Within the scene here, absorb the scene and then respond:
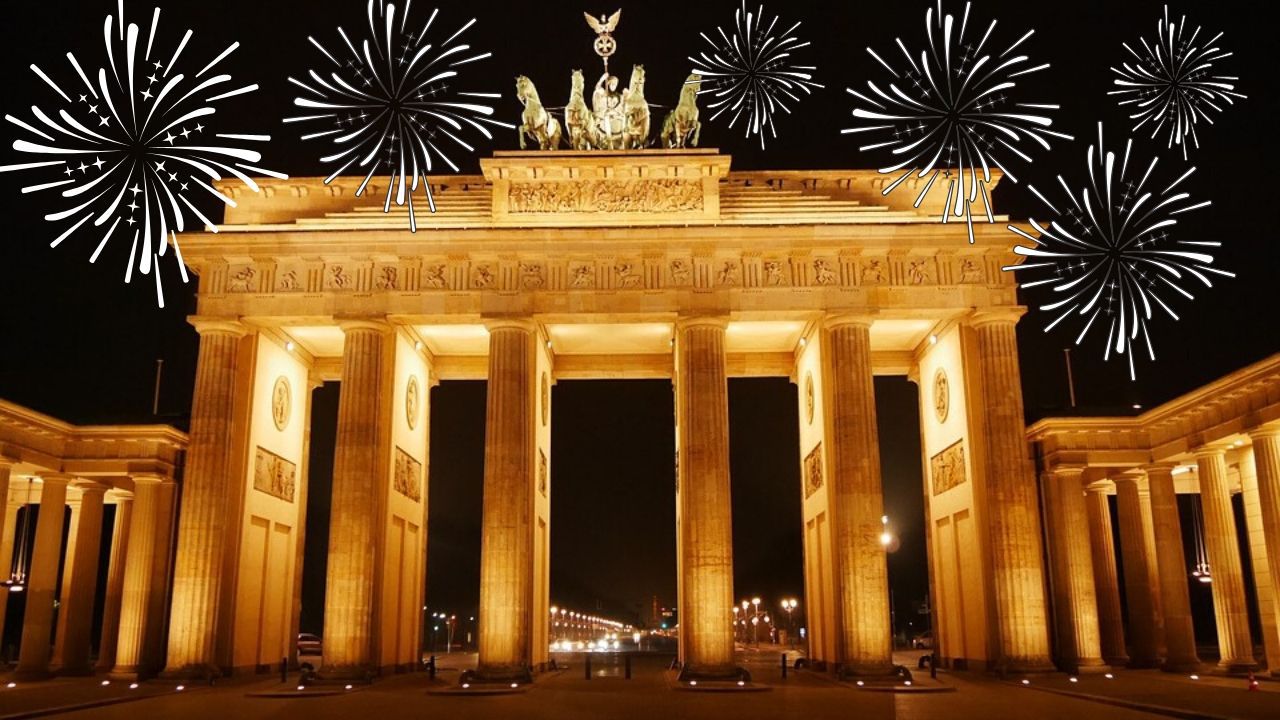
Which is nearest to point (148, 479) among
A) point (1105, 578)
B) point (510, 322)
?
point (510, 322)

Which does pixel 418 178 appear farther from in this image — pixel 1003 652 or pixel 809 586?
pixel 1003 652

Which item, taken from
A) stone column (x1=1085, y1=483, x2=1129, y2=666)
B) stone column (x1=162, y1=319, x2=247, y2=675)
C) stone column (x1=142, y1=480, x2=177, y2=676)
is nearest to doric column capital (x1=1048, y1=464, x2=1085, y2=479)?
stone column (x1=1085, y1=483, x2=1129, y2=666)

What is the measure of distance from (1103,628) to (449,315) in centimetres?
2537

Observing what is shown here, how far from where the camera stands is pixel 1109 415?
3575cm

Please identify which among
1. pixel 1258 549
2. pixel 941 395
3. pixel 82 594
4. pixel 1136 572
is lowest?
pixel 82 594

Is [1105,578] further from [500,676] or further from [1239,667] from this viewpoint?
[500,676]

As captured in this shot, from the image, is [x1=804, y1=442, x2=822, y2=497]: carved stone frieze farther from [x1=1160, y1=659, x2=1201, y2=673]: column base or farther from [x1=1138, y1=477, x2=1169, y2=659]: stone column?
[x1=1160, y1=659, x2=1201, y2=673]: column base

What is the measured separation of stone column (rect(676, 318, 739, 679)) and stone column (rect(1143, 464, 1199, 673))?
1495 cm

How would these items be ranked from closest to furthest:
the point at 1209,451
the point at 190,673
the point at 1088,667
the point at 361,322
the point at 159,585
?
the point at 190,673
the point at 1088,667
the point at 1209,451
the point at 361,322
the point at 159,585

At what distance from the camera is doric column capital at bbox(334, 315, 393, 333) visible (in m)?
33.2

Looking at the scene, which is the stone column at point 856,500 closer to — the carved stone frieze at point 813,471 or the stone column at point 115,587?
the carved stone frieze at point 813,471

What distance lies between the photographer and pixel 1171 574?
3441cm

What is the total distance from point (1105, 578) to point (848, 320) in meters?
14.1

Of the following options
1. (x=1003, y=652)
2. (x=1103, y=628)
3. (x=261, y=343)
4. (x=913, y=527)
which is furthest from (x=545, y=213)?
(x=913, y=527)
